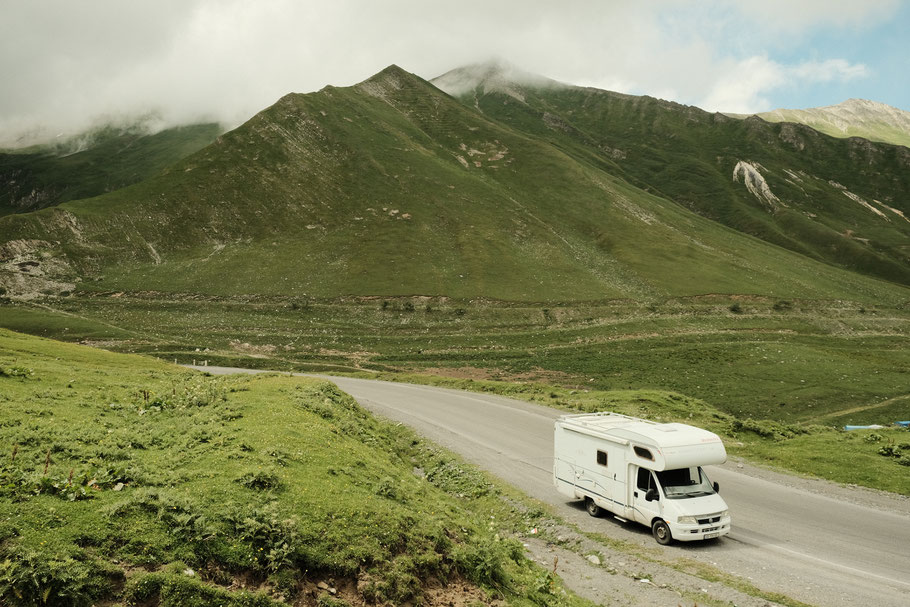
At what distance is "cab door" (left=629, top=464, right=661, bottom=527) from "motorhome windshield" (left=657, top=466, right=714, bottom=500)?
40 centimetres

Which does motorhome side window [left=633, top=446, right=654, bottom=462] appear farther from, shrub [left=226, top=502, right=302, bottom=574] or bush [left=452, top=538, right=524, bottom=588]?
shrub [left=226, top=502, right=302, bottom=574]

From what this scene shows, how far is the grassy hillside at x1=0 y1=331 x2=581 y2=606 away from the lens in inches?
440

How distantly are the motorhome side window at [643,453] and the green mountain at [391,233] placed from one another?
78750mm

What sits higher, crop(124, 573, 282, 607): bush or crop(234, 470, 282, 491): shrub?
crop(234, 470, 282, 491): shrub

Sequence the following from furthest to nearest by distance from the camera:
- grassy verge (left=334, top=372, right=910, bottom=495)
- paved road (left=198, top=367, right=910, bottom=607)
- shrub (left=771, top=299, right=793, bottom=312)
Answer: shrub (left=771, top=299, right=793, bottom=312)
grassy verge (left=334, top=372, right=910, bottom=495)
paved road (left=198, top=367, right=910, bottom=607)

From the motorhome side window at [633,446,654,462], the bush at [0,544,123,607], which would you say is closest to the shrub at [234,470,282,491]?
the bush at [0,544,123,607]

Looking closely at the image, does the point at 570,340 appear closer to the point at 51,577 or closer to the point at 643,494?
the point at 643,494

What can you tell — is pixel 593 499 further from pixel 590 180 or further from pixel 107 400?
pixel 590 180

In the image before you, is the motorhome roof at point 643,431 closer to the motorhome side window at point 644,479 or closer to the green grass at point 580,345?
the motorhome side window at point 644,479

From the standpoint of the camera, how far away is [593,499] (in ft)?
77.8

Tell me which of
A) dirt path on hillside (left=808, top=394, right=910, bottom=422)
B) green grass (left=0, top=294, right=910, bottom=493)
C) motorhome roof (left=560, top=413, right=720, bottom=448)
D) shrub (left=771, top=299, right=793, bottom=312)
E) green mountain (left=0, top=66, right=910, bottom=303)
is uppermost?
green mountain (left=0, top=66, right=910, bottom=303)

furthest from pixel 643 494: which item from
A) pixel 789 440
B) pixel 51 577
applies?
pixel 51 577

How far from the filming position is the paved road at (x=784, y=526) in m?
17.4

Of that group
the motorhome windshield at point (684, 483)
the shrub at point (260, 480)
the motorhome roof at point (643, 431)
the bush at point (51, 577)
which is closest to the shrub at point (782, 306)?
the motorhome roof at point (643, 431)
